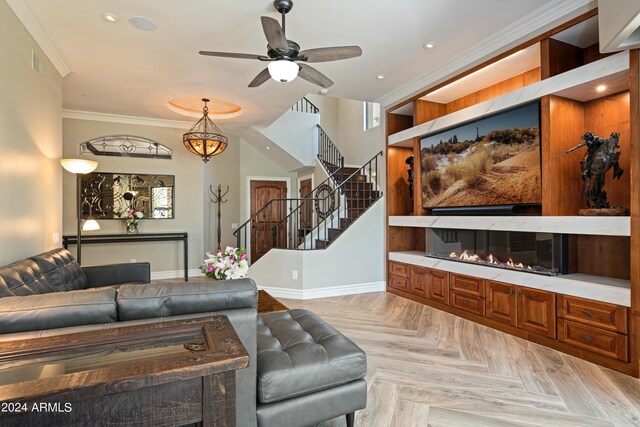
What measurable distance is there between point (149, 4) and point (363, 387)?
3542 mm

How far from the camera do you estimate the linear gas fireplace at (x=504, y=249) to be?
10.8 feet

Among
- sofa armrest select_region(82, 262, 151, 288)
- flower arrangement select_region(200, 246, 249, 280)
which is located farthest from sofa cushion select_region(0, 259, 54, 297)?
flower arrangement select_region(200, 246, 249, 280)

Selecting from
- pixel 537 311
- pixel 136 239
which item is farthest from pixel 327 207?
pixel 537 311

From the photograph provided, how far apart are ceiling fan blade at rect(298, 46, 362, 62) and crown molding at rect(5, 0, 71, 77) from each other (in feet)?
8.20

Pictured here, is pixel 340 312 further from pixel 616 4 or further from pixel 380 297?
pixel 616 4

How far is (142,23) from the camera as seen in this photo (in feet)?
10.6

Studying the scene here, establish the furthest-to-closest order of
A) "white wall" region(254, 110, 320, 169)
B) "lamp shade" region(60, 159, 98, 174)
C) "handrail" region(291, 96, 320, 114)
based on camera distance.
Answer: "handrail" region(291, 96, 320, 114) → "white wall" region(254, 110, 320, 169) → "lamp shade" region(60, 159, 98, 174)

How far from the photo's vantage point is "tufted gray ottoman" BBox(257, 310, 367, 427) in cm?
167

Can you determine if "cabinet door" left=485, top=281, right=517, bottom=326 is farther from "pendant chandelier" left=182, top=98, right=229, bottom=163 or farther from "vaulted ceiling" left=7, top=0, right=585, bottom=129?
"pendant chandelier" left=182, top=98, right=229, bottom=163

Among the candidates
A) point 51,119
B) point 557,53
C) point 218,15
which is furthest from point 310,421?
point 51,119

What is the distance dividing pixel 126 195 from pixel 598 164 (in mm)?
7179

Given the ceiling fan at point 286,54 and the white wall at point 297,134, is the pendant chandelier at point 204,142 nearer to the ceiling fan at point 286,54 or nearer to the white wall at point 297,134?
the white wall at point 297,134

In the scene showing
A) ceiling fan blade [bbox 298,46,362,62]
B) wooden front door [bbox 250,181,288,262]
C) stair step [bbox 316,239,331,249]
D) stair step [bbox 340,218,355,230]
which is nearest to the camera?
ceiling fan blade [bbox 298,46,362,62]

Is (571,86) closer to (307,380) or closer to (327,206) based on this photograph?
(307,380)
